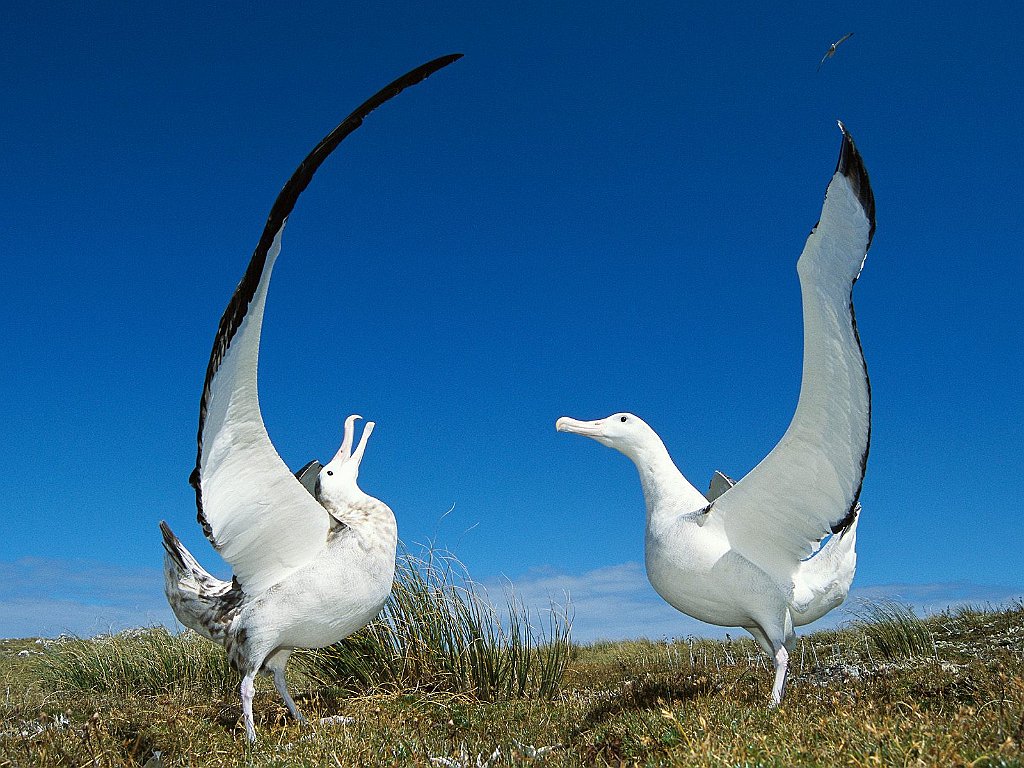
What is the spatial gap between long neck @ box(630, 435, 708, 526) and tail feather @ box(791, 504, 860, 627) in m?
1.18

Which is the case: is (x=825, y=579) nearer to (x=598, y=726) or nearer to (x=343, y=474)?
(x=598, y=726)

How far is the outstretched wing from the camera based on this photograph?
5.68 meters

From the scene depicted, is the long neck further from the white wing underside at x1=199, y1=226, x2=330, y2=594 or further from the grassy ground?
the white wing underside at x1=199, y1=226, x2=330, y2=594

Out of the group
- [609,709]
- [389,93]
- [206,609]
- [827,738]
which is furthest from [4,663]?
[827,738]

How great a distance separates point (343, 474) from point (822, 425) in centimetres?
436

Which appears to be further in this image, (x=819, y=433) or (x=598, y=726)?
(x=819, y=433)

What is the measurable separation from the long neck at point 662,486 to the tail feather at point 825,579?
118 centimetres

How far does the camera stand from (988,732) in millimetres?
3961

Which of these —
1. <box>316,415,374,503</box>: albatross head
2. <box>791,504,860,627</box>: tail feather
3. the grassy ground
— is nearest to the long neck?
<box>791,504,860,627</box>: tail feather

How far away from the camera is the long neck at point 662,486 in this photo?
737 centimetres

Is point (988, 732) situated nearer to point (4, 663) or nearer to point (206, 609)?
point (206, 609)

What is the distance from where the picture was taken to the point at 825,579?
25.2ft

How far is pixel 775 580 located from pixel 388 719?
135 inches

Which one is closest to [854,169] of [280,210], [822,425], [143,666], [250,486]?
[822,425]
